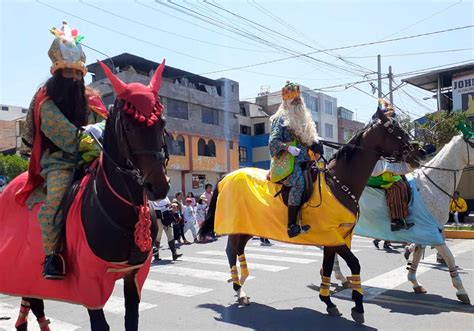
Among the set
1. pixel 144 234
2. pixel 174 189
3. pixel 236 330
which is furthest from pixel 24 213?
pixel 174 189

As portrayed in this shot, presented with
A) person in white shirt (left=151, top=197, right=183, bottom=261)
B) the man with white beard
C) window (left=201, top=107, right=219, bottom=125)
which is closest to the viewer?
the man with white beard

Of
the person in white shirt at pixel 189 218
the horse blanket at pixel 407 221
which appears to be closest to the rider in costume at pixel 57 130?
the horse blanket at pixel 407 221

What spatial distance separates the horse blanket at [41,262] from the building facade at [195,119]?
95.5 ft

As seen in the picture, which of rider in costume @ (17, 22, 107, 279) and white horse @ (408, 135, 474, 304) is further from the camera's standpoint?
white horse @ (408, 135, 474, 304)

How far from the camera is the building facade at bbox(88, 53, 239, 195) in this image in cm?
3522

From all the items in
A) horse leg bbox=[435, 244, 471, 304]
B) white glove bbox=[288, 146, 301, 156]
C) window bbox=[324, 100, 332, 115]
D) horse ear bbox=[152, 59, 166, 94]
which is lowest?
horse leg bbox=[435, 244, 471, 304]

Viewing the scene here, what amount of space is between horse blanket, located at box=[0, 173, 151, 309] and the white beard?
2.86m

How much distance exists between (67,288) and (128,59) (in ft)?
111

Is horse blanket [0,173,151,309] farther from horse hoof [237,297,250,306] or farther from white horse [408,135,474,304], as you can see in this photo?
white horse [408,135,474,304]

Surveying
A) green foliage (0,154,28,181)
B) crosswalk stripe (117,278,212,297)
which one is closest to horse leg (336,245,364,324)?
crosswalk stripe (117,278,212,297)

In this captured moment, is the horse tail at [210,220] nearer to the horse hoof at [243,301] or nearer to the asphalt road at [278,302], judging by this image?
the asphalt road at [278,302]

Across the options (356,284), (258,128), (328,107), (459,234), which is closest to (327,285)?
(356,284)

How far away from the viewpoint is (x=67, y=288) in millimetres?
3393

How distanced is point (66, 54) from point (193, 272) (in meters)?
5.78
